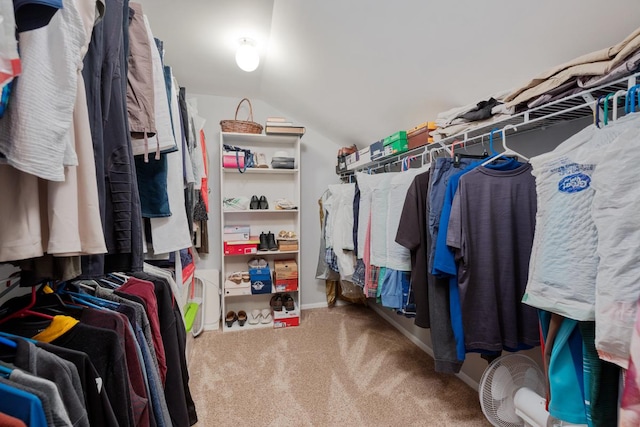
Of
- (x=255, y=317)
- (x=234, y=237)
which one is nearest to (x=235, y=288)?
(x=255, y=317)

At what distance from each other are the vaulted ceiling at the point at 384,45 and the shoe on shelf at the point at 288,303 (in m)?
1.79

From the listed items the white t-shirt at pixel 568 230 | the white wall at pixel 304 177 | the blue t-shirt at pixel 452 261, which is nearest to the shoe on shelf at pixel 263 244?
the white wall at pixel 304 177

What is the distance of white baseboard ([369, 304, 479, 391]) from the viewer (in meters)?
1.79

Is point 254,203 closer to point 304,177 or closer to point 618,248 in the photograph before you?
point 304,177

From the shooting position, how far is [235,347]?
7.56 feet

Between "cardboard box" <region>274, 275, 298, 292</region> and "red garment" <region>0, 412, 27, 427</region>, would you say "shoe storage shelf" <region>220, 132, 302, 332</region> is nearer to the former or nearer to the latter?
"cardboard box" <region>274, 275, 298, 292</region>

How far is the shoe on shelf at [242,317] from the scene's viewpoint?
107 inches

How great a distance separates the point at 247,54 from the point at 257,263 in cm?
181

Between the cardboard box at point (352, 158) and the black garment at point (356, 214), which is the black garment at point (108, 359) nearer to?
the black garment at point (356, 214)

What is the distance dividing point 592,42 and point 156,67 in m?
1.52

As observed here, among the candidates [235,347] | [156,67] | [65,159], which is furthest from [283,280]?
[65,159]

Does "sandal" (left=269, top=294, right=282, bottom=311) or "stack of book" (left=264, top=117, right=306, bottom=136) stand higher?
"stack of book" (left=264, top=117, right=306, bottom=136)

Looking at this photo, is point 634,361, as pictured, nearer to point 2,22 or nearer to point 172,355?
point 2,22

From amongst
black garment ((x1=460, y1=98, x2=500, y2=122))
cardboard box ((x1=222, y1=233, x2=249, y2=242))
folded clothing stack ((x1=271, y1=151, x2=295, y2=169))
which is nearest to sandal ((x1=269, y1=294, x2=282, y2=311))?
cardboard box ((x1=222, y1=233, x2=249, y2=242))
